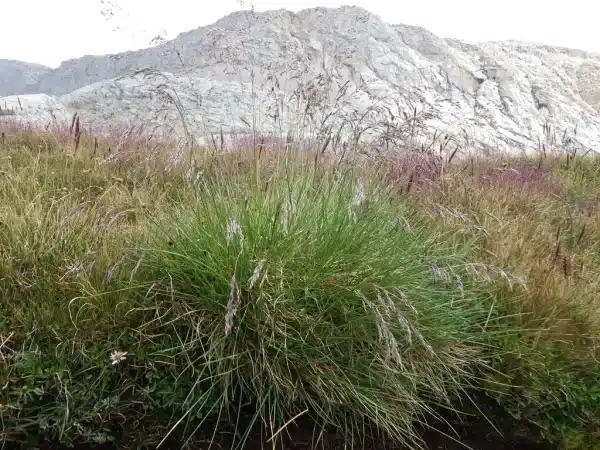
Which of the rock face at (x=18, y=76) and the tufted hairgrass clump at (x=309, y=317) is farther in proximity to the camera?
the rock face at (x=18, y=76)

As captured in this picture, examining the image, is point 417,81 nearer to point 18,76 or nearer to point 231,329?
point 231,329

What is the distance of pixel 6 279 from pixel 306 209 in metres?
1.38

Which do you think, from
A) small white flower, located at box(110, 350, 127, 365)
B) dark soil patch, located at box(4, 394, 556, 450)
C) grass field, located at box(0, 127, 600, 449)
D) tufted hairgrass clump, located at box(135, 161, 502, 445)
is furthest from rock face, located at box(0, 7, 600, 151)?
dark soil patch, located at box(4, 394, 556, 450)

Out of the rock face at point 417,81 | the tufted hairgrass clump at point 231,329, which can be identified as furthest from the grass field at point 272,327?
the rock face at point 417,81

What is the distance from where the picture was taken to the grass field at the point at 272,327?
6.15 ft

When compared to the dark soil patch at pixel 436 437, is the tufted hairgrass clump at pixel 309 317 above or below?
above

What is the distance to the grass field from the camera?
1873 mm

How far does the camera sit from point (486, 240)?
3.08 meters

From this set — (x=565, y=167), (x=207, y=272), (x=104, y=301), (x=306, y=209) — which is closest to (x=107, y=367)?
(x=104, y=301)

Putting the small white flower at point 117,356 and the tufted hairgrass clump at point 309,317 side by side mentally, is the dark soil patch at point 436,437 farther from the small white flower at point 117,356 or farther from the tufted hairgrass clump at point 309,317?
the small white flower at point 117,356

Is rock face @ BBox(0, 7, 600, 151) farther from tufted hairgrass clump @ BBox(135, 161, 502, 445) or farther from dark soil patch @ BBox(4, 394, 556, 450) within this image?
dark soil patch @ BBox(4, 394, 556, 450)

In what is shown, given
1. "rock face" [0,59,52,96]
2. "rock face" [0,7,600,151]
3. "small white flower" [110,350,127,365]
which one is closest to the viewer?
"small white flower" [110,350,127,365]

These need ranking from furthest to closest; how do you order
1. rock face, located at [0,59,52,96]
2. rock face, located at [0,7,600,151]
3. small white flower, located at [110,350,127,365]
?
1. rock face, located at [0,59,52,96]
2. rock face, located at [0,7,600,151]
3. small white flower, located at [110,350,127,365]

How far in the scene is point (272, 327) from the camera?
1921 mm
